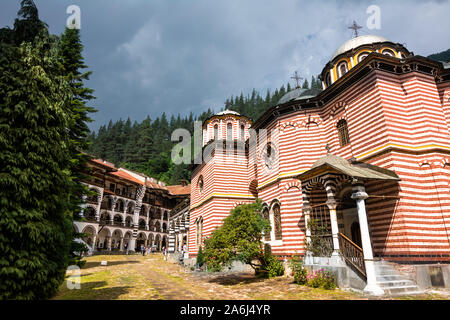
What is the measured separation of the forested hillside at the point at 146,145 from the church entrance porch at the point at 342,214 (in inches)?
2117

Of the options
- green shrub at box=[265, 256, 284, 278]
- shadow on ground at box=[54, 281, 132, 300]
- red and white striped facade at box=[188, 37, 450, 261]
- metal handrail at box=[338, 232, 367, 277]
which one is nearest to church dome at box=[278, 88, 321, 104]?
red and white striped facade at box=[188, 37, 450, 261]

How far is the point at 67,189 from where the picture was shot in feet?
25.0

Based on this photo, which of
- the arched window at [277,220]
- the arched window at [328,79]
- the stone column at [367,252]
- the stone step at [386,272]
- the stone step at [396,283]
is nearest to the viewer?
the stone column at [367,252]

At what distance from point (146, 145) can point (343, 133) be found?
65699 mm

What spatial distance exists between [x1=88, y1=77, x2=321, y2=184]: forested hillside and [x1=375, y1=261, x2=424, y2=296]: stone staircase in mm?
57141

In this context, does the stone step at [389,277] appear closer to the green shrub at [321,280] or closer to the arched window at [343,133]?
the green shrub at [321,280]

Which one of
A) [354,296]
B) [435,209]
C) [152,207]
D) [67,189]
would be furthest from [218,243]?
[152,207]

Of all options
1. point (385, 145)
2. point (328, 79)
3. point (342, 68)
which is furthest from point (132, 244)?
point (385, 145)

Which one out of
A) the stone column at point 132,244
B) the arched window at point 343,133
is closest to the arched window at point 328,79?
the arched window at point 343,133

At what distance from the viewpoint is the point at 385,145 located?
10.4 meters

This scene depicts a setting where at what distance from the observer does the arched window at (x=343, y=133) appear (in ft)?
43.0

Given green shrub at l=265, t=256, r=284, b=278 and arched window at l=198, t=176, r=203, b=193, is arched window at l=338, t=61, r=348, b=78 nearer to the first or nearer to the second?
green shrub at l=265, t=256, r=284, b=278
